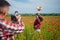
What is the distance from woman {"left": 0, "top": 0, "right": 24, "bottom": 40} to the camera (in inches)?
107

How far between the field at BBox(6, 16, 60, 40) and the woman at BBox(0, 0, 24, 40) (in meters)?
0.24

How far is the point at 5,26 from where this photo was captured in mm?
2725

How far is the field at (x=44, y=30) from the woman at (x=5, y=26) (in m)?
0.24

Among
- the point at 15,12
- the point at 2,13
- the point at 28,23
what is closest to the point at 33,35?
the point at 28,23

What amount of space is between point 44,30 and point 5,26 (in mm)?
633

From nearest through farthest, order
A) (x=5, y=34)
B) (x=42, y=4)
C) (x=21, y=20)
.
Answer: (x=5, y=34) < (x=21, y=20) < (x=42, y=4)

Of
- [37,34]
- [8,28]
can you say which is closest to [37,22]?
[37,34]

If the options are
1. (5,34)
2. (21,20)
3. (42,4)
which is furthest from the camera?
(42,4)

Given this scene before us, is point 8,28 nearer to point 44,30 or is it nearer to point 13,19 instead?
point 13,19

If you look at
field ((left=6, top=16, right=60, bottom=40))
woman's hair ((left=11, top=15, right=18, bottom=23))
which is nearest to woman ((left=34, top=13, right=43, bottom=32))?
field ((left=6, top=16, right=60, bottom=40))

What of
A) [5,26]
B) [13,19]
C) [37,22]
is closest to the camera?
[5,26]

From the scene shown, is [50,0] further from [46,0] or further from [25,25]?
[25,25]

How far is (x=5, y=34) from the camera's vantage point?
2748mm

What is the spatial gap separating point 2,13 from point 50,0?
71cm
